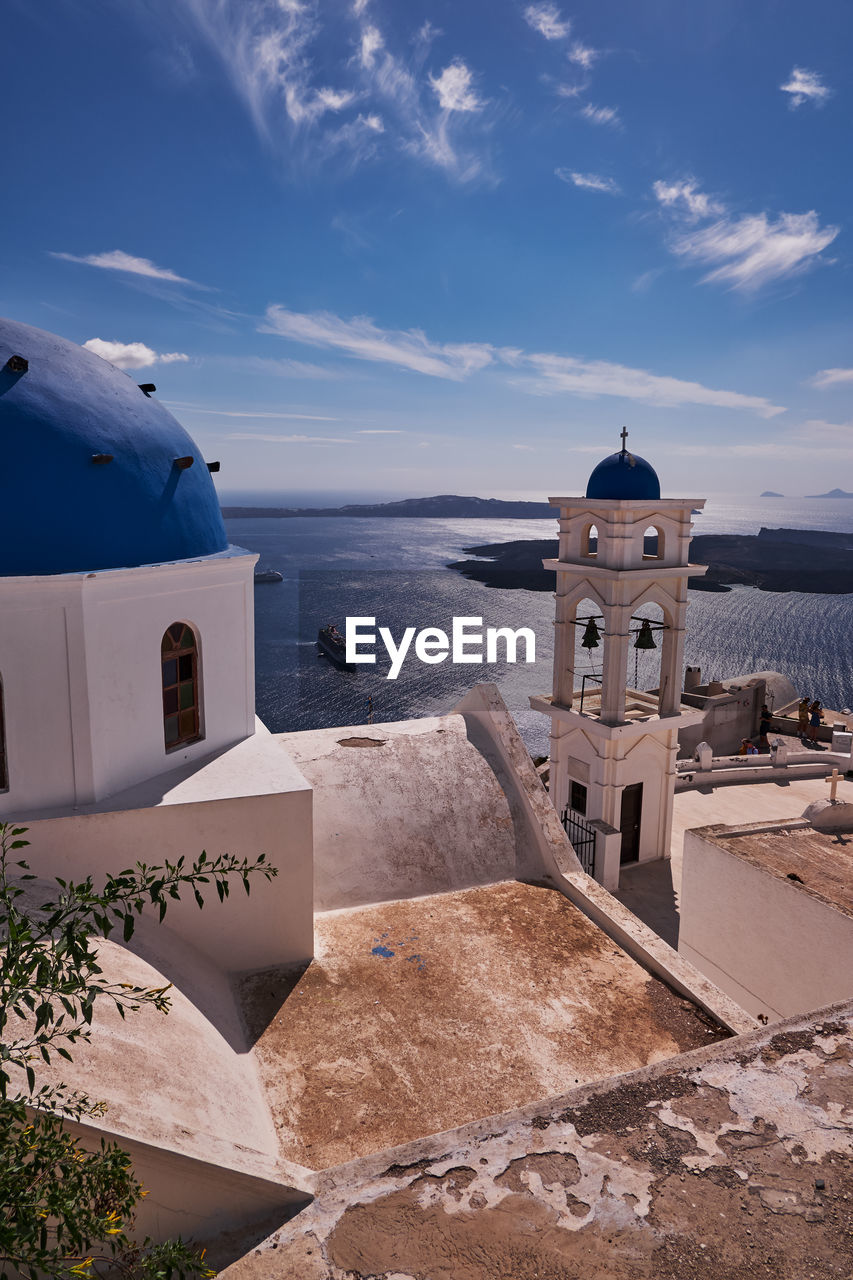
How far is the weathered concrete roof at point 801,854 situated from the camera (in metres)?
9.95

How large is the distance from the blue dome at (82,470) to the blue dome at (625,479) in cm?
895

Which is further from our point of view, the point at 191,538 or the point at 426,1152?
the point at 191,538

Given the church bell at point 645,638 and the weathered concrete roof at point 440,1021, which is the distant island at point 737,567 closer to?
the church bell at point 645,638

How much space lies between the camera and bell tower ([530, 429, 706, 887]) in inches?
566

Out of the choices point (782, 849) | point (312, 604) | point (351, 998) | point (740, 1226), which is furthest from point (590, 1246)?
point (312, 604)

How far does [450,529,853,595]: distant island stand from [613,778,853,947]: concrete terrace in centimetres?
10530

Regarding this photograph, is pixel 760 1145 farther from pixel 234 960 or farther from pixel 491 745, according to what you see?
pixel 491 745

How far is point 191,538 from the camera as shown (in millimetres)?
7453

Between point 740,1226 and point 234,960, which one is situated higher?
point 740,1226

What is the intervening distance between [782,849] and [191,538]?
9.17m

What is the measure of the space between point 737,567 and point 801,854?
13731 centimetres

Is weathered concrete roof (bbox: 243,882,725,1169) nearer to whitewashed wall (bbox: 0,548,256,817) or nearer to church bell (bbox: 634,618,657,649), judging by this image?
whitewashed wall (bbox: 0,548,256,817)
